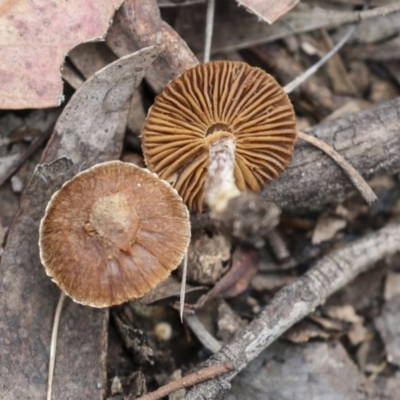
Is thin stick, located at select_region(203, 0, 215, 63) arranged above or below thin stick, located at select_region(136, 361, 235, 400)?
above

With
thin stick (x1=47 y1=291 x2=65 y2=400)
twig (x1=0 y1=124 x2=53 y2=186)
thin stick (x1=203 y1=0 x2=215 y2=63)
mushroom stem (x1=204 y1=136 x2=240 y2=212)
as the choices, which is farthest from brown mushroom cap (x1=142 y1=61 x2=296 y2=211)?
thin stick (x1=47 y1=291 x2=65 y2=400)

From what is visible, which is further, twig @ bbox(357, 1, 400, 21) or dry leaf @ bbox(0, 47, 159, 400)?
twig @ bbox(357, 1, 400, 21)

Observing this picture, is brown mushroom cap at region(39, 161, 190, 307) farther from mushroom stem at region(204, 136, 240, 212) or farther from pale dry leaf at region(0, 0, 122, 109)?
pale dry leaf at region(0, 0, 122, 109)

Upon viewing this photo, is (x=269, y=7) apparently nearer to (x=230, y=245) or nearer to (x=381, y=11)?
(x=381, y=11)

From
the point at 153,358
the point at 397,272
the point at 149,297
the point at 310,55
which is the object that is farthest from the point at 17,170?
the point at 397,272

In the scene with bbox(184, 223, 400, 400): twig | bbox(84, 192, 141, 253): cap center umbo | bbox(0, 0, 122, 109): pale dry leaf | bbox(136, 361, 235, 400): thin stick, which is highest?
bbox(0, 0, 122, 109): pale dry leaf

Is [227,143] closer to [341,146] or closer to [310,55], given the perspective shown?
[341,146]
